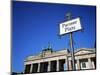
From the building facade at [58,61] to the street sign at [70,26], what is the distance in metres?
0.21

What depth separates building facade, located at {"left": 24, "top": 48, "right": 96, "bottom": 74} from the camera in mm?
2193

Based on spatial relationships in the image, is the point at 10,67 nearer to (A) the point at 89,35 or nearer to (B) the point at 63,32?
(B) the point at 63,32

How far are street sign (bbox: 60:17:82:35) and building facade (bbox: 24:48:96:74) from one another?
0.68 ft

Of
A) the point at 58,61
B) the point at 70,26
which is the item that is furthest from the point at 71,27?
the point at 58,61

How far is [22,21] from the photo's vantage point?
2152 mm

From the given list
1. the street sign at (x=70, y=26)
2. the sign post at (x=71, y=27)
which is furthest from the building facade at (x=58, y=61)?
the street sign at (x=70, y=26)

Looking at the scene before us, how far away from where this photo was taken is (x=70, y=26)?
7.63 ft

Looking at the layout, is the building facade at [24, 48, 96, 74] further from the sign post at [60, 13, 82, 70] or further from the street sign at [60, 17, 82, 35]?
the street sign at [60, 17, 82, 35]

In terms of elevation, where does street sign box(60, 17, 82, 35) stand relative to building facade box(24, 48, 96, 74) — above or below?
above

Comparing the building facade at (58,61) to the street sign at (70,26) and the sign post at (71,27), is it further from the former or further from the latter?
the street sign at (70,26)

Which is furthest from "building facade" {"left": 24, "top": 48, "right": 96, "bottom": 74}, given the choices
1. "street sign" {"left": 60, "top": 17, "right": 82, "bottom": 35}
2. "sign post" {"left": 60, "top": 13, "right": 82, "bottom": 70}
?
"street sign" {"left": 60, "top": 17, "right": 82, "bottom": 35}

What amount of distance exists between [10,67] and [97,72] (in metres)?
0.92

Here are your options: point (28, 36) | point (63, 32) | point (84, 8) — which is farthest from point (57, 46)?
point (84, 8)
